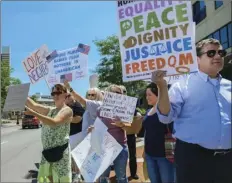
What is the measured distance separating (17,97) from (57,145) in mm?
699

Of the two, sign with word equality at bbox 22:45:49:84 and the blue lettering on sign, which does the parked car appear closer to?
sign with word equality at bbox 22:45:49:84

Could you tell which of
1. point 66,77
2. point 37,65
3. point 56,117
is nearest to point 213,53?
point 56,117

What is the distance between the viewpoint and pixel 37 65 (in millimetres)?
5090

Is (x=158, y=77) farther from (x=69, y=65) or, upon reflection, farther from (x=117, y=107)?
(x=69, y=65)

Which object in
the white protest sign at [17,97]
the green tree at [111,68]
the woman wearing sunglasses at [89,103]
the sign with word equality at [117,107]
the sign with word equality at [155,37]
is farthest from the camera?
the green tree at [111,68]

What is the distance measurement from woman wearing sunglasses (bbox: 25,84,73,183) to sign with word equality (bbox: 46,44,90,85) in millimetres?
741

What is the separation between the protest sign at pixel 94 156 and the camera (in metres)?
4.86

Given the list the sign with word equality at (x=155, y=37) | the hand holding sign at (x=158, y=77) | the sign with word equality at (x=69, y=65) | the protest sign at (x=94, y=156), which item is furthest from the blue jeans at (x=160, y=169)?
the hand holding sign at (x=158, y=77)

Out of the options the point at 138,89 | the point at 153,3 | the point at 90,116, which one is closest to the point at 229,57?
the point at 138,89

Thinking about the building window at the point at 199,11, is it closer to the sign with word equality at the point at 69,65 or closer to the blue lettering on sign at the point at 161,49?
the sign with word equality at the point at 69,65

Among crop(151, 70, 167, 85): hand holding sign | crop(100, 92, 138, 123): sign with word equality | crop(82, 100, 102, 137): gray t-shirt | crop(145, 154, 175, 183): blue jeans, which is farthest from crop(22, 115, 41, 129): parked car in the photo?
crop(151, 70, 167, 85): hand holding sign

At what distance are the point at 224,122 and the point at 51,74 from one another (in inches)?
112

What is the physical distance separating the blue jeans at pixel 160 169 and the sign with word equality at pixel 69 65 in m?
1.44

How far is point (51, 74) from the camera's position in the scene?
5059 millimetres
